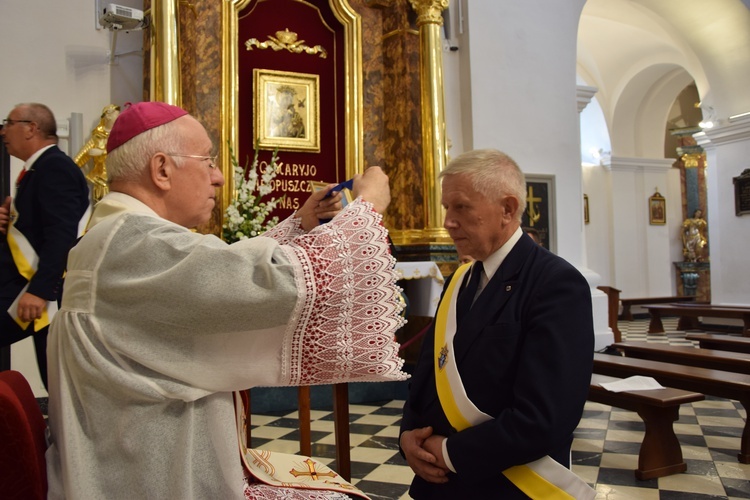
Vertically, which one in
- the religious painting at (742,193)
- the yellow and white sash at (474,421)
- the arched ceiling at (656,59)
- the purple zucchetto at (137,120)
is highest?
the arched ceiling at (656,59)

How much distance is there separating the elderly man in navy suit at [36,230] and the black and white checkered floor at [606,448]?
5.47 ft

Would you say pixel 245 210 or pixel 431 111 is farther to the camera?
pixel 431 111

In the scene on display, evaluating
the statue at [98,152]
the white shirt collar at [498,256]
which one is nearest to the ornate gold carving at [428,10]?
the statue at [98,152]

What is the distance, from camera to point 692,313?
1092 centimetres

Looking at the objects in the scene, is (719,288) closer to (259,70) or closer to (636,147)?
(636,147)

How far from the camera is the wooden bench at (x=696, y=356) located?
4988 millimetres

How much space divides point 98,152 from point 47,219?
7.31ft

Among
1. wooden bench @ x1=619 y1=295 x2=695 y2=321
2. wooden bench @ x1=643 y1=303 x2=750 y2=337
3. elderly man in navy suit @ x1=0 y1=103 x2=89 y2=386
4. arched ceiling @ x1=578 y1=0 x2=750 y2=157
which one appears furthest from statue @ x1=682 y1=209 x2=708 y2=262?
elderly man in navy suit @ x1=0 y1=103 x2=89 y2=386

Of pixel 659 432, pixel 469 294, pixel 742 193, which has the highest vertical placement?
pixel 742 193

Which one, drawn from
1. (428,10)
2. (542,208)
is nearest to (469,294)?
(428,10)

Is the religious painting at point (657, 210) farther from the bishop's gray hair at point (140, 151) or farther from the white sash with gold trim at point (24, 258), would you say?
the bishop's gray hair at point (140, 151)

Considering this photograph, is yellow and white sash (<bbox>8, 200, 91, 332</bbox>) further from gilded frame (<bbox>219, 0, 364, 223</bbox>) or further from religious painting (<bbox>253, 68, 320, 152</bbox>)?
religious painting (<bbox>253, 68, 320, 152</bbox>)

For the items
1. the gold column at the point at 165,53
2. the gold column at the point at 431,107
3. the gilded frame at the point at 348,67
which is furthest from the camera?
the gold column at the point at 431,107

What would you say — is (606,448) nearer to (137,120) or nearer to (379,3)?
(137,120)
